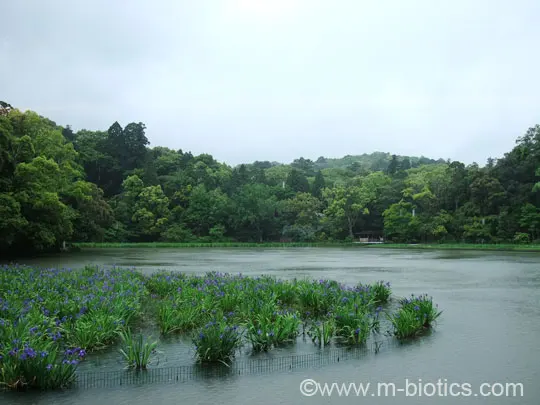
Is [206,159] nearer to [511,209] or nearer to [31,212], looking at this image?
[511,209]


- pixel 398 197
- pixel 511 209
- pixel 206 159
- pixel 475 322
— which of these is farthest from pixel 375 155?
pixel 475 322

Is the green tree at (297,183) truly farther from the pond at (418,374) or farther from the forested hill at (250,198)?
the pond at (418,374)

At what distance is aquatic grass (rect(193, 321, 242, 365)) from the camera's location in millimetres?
7281

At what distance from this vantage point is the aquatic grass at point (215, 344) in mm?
7281

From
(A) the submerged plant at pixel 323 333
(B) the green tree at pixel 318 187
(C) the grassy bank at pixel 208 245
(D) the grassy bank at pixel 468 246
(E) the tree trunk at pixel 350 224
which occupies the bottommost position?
(C) the grassy bank at pixel 208 245

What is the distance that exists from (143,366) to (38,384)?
1.46 m

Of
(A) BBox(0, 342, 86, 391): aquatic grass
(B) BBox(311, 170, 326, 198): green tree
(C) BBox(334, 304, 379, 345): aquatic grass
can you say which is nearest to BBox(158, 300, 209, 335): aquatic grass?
(C) BBox(334, 304, 379, 345): aquatic grass

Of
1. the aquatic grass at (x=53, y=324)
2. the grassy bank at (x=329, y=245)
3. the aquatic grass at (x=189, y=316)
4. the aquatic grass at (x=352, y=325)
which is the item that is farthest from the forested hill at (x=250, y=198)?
the aquatic grass at (x=352, y=325)

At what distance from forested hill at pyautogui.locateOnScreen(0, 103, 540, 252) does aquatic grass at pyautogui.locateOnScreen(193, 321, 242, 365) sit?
24426 millimetres

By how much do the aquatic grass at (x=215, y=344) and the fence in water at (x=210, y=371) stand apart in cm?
15

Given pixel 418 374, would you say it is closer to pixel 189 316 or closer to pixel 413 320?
pixel 413 320

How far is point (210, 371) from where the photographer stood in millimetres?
7012

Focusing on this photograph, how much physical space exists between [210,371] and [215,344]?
1.32 feet

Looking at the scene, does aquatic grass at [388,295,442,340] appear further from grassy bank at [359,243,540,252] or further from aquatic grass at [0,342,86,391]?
grassy bank at [359,243,540,252]
